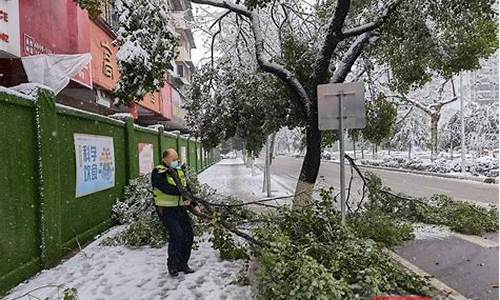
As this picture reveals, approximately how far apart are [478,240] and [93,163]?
6867mm

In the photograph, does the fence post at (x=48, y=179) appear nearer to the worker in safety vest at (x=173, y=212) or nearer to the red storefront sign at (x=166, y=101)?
the worker in safety vest at (x=173, y=212)

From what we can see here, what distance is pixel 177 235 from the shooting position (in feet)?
19.2

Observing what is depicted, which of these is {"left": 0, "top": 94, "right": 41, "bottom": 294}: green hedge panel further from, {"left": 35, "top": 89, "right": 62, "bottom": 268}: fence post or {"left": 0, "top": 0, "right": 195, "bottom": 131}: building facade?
{"left": 0, "top": 0, "right": 195, "bottom": 131}: building facade

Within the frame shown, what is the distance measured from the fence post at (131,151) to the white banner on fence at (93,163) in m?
1.17

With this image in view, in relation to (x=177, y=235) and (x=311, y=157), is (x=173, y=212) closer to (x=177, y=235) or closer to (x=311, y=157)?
(x=177, y=235)

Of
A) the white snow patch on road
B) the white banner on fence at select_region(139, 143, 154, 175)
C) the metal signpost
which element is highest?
the metal signpost

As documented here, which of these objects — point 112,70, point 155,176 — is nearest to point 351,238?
point 155,176

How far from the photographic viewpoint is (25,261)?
18.3 feet

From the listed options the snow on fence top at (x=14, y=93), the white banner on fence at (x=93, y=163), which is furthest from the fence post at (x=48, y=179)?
the white banner on fence at (x=93, y=163)

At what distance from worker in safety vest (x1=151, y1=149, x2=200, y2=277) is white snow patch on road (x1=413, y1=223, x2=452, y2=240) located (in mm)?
4520

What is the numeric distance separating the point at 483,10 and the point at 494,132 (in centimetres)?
3904

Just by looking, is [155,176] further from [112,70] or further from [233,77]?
[112,70]

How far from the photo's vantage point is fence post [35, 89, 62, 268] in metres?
5.99

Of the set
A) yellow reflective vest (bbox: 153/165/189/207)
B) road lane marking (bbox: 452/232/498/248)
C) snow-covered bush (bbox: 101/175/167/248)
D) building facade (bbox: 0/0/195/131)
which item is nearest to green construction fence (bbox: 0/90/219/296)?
snow-covered bush (bbox: 101/175/167/248)
